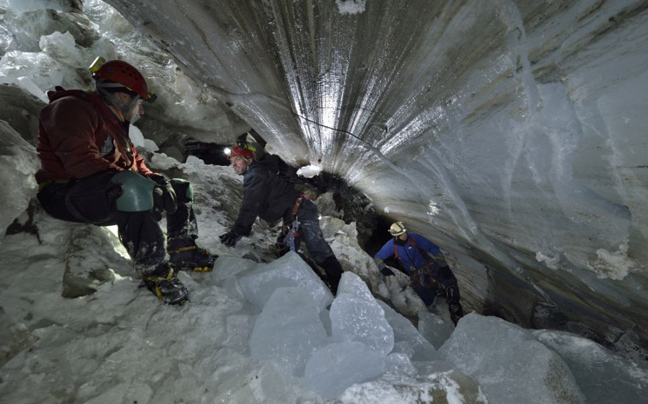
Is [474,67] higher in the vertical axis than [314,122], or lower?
higher

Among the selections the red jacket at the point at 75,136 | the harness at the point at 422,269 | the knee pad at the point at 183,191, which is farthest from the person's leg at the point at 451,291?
the red jacket at the point at 75,136

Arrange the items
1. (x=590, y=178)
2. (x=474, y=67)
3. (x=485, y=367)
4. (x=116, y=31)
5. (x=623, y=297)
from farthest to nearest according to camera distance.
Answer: (x=116, y=31) < (x=623, y=297) < (x=485, y=367) < (x=474, y=67) < (x=590, y=178)

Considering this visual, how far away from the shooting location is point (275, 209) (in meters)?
4.41

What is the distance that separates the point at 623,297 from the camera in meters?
2.47

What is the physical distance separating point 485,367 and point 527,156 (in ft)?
5.08

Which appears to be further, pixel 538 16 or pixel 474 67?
pixel 474 67

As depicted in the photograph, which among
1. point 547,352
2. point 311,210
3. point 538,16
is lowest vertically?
point 311,210

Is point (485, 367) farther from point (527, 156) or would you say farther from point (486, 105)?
point (486, 105)

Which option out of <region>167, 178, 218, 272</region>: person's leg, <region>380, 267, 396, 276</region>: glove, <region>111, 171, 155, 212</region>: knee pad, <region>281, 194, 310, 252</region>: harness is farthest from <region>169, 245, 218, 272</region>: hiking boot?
<region>380, 267, 396, 276</region>: glove

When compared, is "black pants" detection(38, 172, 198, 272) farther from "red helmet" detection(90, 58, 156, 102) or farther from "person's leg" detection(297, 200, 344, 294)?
"person's leg" detection(297, 200, 344, 294)

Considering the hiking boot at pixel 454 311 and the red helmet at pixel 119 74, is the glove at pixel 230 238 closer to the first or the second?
the red helmet at pixel 119 74

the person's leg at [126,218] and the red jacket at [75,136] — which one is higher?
the red jacket at [75,136]

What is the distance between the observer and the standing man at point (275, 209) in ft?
13.2

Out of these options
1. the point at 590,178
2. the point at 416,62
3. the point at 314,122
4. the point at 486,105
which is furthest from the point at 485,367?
the point at 314,122
